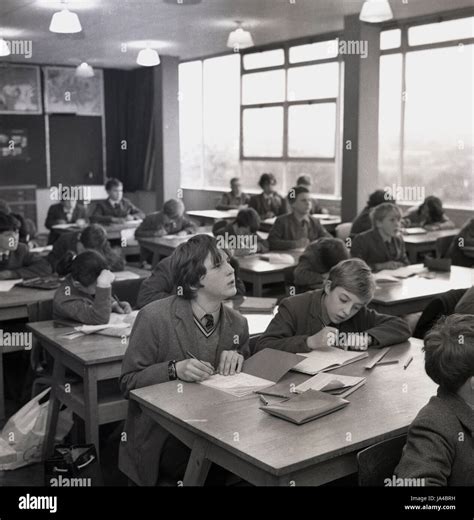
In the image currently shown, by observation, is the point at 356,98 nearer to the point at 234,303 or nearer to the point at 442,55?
the point at 442,55

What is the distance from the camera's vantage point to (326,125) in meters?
10.5

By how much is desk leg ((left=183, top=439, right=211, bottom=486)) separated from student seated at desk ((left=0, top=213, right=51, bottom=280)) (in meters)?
3.15

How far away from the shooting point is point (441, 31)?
8.90m

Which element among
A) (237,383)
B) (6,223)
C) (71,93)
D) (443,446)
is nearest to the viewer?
(443,446)

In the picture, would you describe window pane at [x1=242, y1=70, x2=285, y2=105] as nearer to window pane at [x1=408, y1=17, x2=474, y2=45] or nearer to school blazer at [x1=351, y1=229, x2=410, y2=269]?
window pane at [x1=408, y1=17, x2=474, y2=45]

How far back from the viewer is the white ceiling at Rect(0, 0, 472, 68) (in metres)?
7.98

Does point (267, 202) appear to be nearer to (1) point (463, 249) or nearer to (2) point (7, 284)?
(1) point (463, 249)

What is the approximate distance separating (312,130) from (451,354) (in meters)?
9.08

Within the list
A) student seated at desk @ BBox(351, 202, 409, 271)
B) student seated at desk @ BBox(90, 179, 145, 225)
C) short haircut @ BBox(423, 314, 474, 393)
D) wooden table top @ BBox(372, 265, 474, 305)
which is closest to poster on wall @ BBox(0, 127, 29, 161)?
student seated at desk @ BBox(90, 179, 145, 225)

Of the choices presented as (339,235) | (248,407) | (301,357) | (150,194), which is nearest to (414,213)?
(339,235)

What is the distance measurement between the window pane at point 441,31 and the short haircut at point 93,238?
217 inches

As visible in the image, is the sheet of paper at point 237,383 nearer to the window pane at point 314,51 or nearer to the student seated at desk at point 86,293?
the student seated at desk at point 86,293

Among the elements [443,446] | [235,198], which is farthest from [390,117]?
[443,446]

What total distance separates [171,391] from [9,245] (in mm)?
2937
